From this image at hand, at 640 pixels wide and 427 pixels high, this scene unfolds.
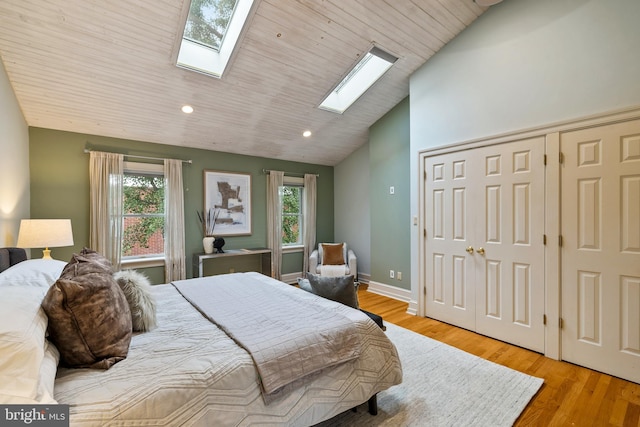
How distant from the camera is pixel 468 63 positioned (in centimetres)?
304

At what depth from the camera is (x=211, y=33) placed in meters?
2.85

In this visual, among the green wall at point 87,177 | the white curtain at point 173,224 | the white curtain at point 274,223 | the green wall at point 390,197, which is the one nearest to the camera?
the green wall at point 87,177

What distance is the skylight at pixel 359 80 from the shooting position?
3414 millimetres

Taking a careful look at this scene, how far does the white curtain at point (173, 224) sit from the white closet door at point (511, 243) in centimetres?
380

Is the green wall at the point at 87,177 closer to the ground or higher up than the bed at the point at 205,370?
higher up

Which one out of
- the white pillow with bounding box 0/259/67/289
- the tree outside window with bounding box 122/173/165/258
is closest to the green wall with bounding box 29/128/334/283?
the tree outside window with bounding box 122/173/165/258

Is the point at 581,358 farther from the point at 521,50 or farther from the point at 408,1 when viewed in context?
the point at 408,1

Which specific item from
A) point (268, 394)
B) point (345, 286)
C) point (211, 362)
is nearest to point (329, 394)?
point (268, 394)

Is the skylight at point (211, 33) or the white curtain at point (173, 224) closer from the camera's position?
the skylight at point (211, 33)

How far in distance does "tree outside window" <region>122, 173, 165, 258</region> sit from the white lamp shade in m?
1.18

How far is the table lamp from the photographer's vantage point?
2436 millimetres

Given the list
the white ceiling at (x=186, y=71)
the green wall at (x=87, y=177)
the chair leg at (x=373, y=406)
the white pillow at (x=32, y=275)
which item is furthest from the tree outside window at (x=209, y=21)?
the chair leg at (x=373, y=406)

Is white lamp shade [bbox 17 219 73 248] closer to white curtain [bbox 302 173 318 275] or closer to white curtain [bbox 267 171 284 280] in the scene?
white curtain [bbox 267 171 284 280]

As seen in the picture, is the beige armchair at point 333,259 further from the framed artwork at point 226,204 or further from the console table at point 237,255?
the framed artwork at point 226,204
